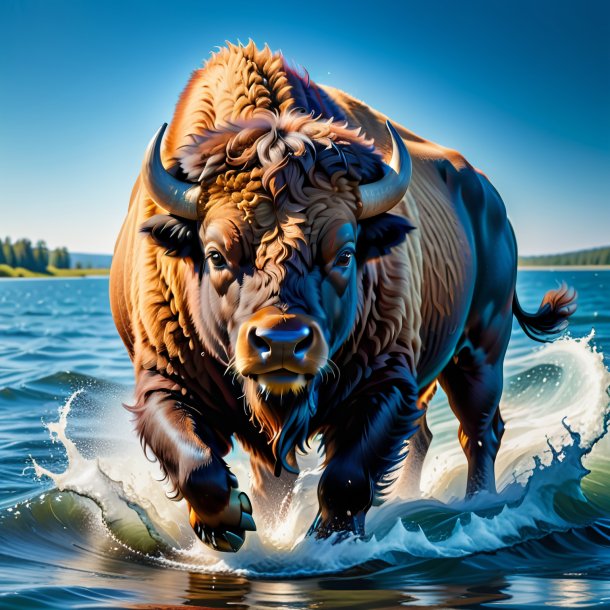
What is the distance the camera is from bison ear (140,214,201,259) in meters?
6.30

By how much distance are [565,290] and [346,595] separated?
4719 millimetres

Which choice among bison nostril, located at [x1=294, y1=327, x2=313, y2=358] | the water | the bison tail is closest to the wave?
the water

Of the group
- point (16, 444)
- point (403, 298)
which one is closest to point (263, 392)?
point (403, 298)

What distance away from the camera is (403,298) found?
682 cm

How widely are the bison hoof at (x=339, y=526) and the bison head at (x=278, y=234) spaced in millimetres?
417

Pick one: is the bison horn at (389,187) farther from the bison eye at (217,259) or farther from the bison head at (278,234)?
the bison eye at (217,259)

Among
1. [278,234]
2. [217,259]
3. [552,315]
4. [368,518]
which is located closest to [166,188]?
[217,259]

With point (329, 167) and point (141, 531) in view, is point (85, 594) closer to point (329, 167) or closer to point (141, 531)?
point (141, 531)

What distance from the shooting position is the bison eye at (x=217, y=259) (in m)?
6.07

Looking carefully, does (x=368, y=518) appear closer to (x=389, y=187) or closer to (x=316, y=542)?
(x=316, y=542)

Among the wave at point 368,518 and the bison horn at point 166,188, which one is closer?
the bison horn at point 166,188

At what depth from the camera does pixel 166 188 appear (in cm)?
627

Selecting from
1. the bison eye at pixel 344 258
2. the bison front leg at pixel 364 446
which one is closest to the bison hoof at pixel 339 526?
the bison front leg at pixel 364 446

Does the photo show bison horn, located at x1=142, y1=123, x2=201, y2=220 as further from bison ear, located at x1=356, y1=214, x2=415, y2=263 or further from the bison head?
bison ear, located at x1=356, y1=214, x2=415, y2=263
